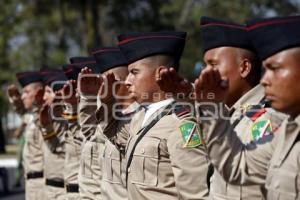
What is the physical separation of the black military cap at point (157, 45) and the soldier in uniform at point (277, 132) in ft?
5.51

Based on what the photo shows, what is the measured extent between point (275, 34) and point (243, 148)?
567 millimetres

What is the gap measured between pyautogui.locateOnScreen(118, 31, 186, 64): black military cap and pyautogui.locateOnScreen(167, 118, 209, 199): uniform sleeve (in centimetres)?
87

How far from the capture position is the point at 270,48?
3.52 meters

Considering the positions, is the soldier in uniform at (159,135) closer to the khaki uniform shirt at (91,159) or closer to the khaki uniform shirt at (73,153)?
the khaki uniform shirt at (91,159)

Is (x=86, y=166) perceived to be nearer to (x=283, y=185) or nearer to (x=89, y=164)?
(x=89, y=164)

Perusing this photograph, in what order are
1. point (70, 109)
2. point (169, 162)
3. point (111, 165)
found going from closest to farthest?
1. point (169, 162)
2. point (111, 165)
3. point (70, 109)

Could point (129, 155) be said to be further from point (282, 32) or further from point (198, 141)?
point (282, 32)

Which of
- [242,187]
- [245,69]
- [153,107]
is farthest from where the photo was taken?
[153,107]

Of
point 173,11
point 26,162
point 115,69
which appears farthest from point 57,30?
point 115,69

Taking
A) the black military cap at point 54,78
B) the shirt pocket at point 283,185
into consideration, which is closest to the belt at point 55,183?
the black military cap at point 54,78

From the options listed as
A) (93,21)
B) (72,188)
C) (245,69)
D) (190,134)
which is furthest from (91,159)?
(93,21)

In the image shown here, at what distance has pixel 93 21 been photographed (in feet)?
97.7

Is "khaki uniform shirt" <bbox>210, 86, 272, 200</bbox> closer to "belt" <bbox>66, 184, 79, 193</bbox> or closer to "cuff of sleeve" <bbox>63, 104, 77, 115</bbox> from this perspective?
"cuff of sleeve" <bbox>63, 104, 77, 115</bbox>

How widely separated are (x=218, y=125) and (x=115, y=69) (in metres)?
3.40
